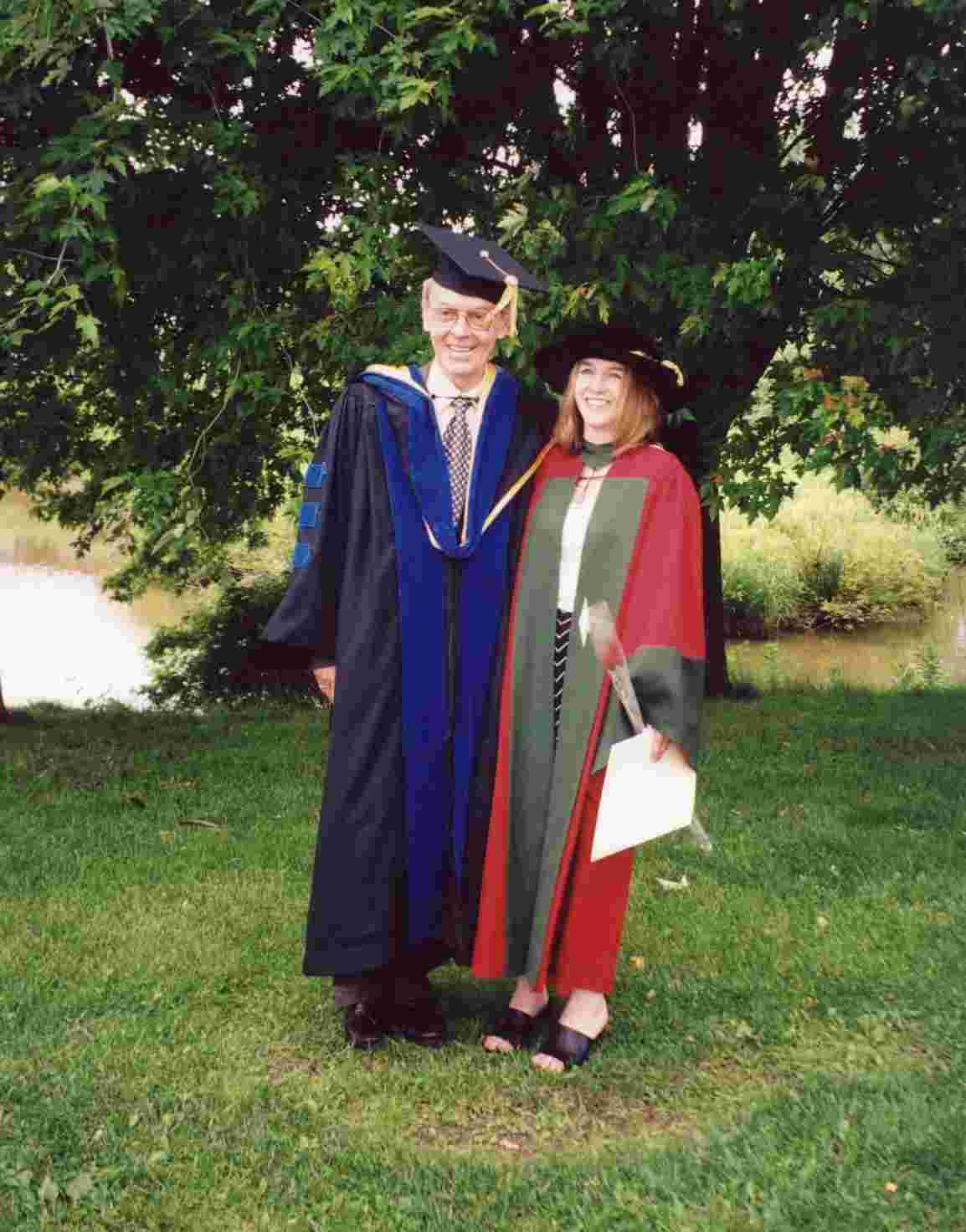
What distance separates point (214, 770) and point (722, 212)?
4.02 metres

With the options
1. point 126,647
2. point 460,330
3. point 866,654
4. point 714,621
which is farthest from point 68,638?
point 460,330

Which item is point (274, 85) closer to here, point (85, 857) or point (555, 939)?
point (85, 857)

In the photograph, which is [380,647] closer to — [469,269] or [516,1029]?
[469,269]

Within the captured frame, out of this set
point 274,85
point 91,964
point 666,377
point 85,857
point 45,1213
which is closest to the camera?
point 45,1213

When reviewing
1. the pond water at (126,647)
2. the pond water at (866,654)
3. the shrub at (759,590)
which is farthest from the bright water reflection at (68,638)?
the shrub at (759,590)

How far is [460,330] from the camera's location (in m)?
3.71

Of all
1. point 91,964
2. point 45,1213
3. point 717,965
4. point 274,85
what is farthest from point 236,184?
point 45,1213

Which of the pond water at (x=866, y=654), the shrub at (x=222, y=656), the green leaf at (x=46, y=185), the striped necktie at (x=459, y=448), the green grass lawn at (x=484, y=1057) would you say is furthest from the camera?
the pond water at (x=866, y=654)

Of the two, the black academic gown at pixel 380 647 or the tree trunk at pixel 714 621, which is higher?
the black academic gown at pixel 380 647

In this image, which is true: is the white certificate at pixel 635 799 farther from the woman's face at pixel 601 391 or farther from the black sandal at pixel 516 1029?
the woman's face at pixel 601 391

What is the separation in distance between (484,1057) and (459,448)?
5.56 ft

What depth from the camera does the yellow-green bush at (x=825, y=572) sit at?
15.7m

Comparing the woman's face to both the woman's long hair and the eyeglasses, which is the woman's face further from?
the eyeglasses

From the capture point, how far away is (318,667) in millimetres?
3873
